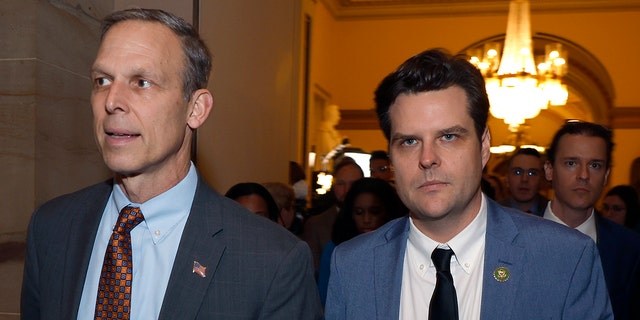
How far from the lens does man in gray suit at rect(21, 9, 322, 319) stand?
76.2 inches

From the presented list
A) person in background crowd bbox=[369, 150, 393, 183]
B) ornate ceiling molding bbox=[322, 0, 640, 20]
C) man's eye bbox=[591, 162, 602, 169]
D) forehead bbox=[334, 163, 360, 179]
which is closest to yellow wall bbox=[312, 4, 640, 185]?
ornate ceiling molding bbox=[322, 0, 640, 20]

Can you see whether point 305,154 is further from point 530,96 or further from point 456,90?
point 456,90

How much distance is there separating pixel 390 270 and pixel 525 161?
13.8 ft

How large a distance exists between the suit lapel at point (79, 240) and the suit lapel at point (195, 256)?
27cm

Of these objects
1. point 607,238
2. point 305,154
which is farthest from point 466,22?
point 607,238

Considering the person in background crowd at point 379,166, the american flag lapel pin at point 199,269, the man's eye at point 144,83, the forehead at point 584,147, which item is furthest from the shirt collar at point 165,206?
the person in background crowd at point 379,166

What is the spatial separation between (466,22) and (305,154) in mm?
5724

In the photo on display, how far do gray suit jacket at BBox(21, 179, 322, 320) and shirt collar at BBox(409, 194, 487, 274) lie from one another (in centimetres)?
37

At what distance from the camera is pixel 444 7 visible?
15.6 metres

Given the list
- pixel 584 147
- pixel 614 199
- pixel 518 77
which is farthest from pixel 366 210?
pixel 518 77

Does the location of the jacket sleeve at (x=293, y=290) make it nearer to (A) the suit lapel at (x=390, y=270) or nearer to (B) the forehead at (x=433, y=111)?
(A) the suit lapel at (x=390, y=270)

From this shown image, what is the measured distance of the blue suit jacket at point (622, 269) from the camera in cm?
319

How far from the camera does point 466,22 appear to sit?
15492mm

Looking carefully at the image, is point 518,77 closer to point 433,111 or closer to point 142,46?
point 433,111
